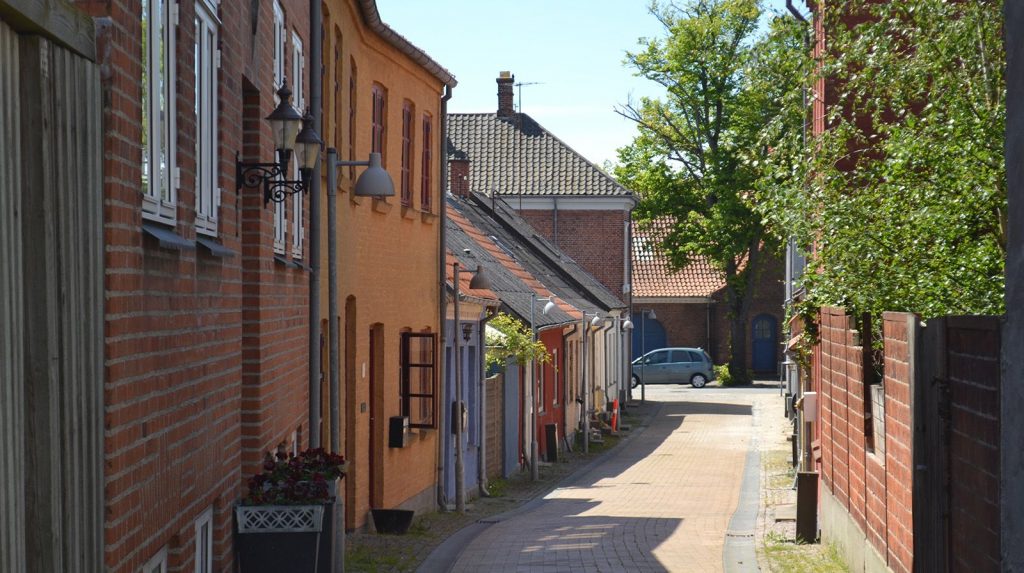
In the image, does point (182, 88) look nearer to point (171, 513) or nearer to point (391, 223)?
point (171, 513)

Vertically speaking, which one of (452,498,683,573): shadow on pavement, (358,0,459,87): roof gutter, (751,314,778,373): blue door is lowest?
(452,498,683,573): shadow on pavement

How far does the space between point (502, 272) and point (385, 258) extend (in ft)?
39.5

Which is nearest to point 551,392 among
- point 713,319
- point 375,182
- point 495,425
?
point 495,425

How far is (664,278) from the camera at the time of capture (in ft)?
192

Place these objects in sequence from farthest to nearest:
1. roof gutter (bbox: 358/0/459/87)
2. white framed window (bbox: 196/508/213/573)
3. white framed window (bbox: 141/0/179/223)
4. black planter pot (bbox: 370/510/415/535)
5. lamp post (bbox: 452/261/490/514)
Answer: lamp post (bbox: 452/261/490/514)
black planter pot (bbox: 370/510/415/535)
roof gutter (bbox: 358/0/459/87)
white framed window (bbox: 196/508/213/573)
white framed window (bbox: 141/0/179/223)

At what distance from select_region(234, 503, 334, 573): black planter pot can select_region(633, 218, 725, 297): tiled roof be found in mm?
48103

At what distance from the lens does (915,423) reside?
334 inches

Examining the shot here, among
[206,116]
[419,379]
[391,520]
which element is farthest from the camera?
[419,379]

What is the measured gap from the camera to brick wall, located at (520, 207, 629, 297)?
1829 inches

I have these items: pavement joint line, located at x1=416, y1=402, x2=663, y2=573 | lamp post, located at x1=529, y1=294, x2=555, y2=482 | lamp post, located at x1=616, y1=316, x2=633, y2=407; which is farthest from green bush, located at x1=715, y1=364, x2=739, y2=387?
lamp post, located at x1=529, y1=294, x2=555, y2=482

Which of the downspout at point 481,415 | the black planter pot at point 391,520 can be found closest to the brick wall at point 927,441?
the black planter pot at point 391,520

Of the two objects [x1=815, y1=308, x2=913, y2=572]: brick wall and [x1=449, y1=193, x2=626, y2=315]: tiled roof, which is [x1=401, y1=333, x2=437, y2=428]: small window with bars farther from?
[x1=449, y1=193, x2=626, y2=315]: tiled roof

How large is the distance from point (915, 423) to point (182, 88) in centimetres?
450

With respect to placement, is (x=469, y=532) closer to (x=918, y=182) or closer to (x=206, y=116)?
(x=918, y=182)
